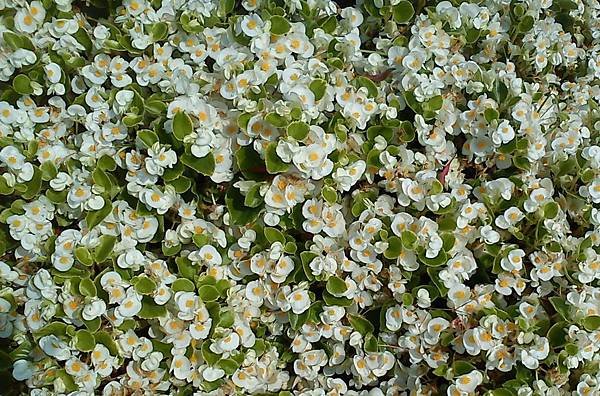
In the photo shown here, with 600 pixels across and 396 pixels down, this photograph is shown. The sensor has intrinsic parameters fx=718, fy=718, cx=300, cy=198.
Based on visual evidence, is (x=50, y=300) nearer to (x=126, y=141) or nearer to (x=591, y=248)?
(x=126, y=141)

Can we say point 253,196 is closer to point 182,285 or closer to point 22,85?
point 182,285

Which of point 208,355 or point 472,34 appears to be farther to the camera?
point 472,34

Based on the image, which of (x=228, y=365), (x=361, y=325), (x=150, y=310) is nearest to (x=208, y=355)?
(x=228, y=365)

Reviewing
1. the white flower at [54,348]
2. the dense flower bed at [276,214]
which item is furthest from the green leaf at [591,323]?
the white flower at [54,348]

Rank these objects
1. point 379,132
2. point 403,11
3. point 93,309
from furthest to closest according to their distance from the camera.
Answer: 1. point 403,11
2. point 379,132
3. point 93,309

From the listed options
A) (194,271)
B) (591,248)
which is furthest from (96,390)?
(591,248)

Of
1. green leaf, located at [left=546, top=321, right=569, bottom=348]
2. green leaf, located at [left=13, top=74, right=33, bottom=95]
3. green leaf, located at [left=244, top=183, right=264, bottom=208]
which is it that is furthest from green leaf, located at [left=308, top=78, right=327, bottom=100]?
green leaf, located at [left=546, top=321, right=569, bottom=348]
